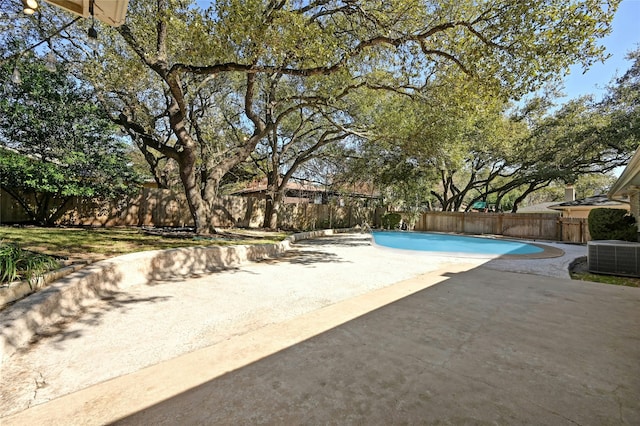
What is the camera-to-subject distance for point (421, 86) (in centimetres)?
951

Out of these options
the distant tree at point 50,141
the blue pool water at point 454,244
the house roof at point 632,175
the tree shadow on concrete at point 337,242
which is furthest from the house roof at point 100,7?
the blue pool water at point 454,244

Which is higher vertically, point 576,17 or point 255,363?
point 576,17

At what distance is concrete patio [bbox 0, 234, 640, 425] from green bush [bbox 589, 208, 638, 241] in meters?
5.27

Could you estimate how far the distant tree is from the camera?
8.48 meters

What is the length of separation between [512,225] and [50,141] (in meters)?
20.9

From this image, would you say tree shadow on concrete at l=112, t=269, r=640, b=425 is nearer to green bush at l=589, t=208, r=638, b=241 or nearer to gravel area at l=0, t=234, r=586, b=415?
gravel area at l=0, t=234, r=586, b=415

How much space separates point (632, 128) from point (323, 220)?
51.3 ft

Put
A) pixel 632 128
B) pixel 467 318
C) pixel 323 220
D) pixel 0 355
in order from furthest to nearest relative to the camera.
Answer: pixel 323 220, pixel 632 128, pixel 467 318, pixel 0 355

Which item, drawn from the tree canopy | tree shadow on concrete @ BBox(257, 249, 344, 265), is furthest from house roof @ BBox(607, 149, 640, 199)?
tree shadow on concrete @ BBox(257, 249, 344, 265)

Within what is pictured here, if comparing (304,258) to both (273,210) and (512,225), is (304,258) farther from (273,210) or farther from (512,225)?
(512,225)

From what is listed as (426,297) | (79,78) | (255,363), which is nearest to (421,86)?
(426,297)

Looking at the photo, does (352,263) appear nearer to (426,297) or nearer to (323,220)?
(426,297)

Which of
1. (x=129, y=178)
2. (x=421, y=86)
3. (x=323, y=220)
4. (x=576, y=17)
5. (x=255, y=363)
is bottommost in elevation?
(x=255, y=363)

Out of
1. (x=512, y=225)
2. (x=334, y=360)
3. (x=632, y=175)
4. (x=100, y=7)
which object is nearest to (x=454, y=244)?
(x=512, y=225)
